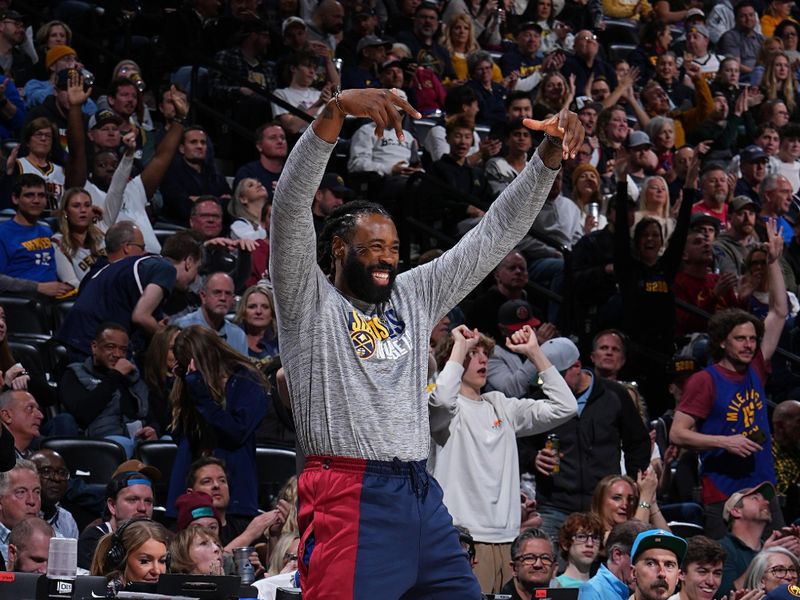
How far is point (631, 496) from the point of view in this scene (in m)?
7.38

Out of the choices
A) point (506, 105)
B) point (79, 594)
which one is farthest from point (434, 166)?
point (79, 594)

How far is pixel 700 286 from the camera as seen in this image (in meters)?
10.6

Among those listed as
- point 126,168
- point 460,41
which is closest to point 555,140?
point 126,168

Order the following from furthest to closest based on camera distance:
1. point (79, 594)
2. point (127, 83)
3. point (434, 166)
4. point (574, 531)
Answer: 1. point (434, 166)
2. point (127, 83)
3. point (574, 531)
4. point (79, 594)

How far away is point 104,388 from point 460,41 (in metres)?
7.24

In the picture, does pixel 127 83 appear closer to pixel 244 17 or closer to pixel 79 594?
pixel 244 17

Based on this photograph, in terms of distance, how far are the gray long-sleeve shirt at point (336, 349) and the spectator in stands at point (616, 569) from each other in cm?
273

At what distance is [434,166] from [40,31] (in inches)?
128

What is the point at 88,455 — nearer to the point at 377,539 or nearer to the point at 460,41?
the point at 377,539

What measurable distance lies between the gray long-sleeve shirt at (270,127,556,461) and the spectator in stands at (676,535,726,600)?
3.01m

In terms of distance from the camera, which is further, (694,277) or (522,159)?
(522,159)

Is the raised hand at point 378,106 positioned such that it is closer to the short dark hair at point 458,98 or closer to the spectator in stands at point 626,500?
the spectator in stands at point 626,500

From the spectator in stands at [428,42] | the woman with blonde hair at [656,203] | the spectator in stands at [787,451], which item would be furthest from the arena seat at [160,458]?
the spectator in stands at [428,42]

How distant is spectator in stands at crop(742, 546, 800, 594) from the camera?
21.6ft
